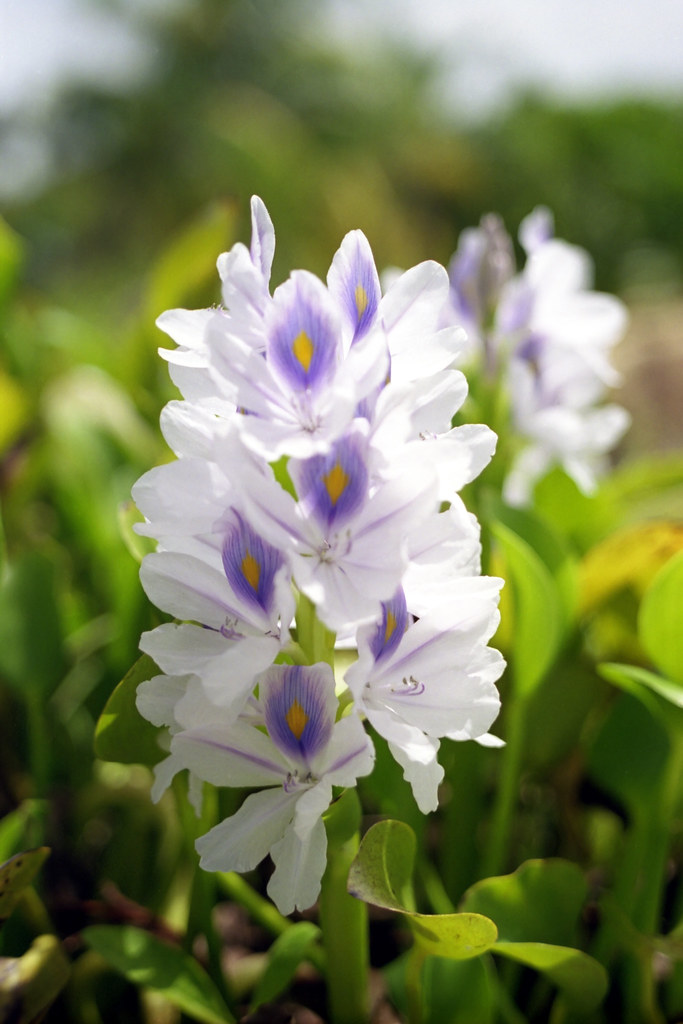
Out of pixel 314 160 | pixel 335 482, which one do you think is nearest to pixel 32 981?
pixel 335 482

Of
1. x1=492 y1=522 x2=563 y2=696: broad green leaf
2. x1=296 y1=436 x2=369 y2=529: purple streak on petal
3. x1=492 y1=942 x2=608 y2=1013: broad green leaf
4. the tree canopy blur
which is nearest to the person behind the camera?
x1=296 y1=436 x2=369 y2=529: purple streak on petal

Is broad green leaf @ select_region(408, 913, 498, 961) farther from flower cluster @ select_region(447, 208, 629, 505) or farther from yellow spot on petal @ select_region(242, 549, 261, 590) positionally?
flower cluster @ select_region(447, 208, 629, 505)

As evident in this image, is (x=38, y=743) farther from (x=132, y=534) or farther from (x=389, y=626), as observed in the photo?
(x=389, y=626)

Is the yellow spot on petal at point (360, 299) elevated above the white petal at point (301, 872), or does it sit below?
above

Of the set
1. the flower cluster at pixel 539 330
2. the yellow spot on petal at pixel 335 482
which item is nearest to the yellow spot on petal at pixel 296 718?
the yellow spot on petal at pixel 335 482

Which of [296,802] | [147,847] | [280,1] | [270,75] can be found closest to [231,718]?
[296,802]

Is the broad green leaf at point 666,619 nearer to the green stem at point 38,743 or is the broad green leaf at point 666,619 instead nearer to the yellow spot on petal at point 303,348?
the yellow spot on petal at point 303,348

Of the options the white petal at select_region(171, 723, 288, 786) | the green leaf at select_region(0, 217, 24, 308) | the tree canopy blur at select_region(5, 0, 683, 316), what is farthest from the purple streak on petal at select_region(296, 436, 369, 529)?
the tree canopy blur at select_region(5, 0, 683, 316)
